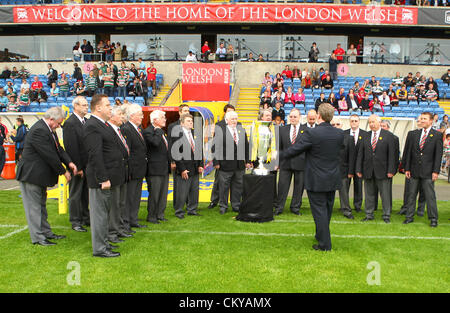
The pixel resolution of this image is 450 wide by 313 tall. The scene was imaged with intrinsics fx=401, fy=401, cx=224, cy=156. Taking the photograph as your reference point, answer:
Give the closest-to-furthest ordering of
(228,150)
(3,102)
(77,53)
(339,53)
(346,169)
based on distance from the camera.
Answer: (228,150), (346,169), (3,102), (339,53), (77,53)

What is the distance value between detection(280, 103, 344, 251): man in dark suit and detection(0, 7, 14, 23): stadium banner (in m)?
24.5

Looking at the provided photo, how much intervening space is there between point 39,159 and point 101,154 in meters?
1.33

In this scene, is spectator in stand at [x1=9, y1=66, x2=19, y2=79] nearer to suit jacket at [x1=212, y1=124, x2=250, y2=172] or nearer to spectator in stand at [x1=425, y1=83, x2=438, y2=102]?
suit jacket at [x1=212, y1=124, x2=250, y2=172]

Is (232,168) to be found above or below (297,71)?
below

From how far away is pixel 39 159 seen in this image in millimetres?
5605

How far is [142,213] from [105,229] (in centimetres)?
255

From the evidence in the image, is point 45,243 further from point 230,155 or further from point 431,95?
point 431,95

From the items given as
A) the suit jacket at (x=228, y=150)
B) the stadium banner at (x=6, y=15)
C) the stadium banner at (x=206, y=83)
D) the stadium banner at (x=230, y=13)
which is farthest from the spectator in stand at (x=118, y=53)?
the suit jacket at (x=228, y=150)

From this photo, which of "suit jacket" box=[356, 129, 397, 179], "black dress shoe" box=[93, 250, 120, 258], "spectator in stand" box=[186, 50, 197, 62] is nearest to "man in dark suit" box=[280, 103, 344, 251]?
"suit jacket" box=[356, 129, 397, 179]

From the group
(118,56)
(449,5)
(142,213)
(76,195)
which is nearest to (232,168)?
(142,213)

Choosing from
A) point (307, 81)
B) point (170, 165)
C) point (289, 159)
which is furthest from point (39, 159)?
point (307, 81)

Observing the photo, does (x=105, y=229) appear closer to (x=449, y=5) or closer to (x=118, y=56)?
(x=118, y=56)

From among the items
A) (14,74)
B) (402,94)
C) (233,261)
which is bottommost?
(233,261)

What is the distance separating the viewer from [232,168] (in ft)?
25.2
